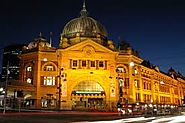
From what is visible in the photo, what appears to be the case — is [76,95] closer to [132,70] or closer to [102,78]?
[102,78]

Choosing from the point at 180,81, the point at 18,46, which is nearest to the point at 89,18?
the point at 180,81

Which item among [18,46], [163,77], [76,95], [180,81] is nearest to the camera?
[76,95]

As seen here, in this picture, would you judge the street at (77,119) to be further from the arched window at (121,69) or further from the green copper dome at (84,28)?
the green copper dome at (84,28)

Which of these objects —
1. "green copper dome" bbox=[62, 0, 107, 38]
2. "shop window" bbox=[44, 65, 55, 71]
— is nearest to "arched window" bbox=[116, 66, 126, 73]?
"green copper dome" bbox=[62, 0, 107, 38]

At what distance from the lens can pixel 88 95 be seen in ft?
242

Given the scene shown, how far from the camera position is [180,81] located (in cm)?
13512


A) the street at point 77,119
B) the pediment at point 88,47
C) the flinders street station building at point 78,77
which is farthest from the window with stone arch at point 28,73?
the street at point 77,119

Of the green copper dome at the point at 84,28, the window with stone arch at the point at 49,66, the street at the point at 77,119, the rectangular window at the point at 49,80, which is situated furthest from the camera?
the green copper dome at the point at 84,28

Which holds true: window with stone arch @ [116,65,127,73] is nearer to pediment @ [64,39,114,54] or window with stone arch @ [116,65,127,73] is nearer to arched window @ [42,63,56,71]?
pediment @ [64,39,114,54]

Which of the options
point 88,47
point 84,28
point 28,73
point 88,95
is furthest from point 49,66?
point 84,28

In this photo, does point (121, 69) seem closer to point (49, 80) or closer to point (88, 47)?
point (88, 47)

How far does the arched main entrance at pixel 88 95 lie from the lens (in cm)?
7331

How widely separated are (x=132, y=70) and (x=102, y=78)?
10018 mm

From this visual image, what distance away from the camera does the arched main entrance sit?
73.3 metres
